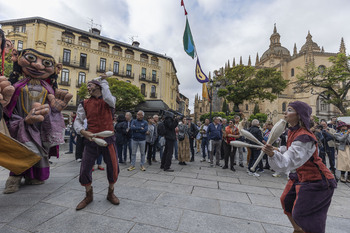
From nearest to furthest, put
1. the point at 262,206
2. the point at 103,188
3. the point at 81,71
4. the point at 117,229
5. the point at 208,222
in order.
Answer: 1. the point at 117,229
2. the point at 208,222
3. the point at 262,206
4. the point at 103,188
5. the point at 81,71

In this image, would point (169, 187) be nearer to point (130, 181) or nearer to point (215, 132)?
point (130, 181)

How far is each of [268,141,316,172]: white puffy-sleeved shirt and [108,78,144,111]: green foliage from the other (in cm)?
2216

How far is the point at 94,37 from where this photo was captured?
27.9 metres

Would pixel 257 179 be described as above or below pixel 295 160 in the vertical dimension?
below

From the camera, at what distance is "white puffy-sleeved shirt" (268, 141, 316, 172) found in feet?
5.37

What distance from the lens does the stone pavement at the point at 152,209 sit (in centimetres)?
218

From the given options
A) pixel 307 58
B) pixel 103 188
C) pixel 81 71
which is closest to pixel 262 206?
pixel 103 188

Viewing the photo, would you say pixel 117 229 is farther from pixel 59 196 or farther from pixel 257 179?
pixel 257 179

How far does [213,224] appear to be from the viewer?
234 centimetres

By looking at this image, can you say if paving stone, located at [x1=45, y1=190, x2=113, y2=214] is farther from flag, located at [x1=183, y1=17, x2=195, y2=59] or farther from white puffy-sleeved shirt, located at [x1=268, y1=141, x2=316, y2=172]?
flag, located at [x1=183, y1=17, x2=195, y2=59]

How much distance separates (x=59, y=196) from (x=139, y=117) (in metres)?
3.17

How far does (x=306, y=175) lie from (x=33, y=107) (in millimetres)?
3890

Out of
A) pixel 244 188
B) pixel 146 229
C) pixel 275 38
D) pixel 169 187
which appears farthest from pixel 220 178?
pixel 275 38

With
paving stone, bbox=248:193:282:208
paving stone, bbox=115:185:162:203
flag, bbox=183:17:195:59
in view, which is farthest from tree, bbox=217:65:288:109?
paving stone, bbox=115:185:162:203
